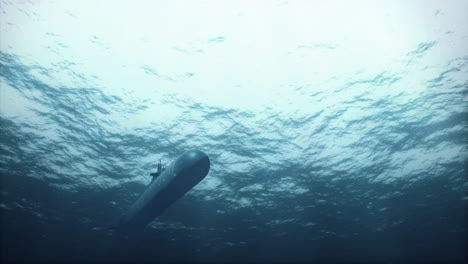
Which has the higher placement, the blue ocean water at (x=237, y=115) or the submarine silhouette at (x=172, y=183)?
the blue ocean water at (x=237, y=115)

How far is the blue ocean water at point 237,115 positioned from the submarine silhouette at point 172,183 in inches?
117

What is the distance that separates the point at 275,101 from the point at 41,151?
10028 mm

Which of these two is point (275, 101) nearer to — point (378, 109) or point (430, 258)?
point (378, 109)

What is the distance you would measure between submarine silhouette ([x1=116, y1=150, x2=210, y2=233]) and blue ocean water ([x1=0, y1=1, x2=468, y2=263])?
297 centimetres

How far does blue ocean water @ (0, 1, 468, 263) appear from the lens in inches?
368

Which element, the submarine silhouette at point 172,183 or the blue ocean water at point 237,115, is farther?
the blue ocean water at point 237,115

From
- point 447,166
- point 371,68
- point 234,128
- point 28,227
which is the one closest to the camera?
point 371,68

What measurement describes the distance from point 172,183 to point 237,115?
404cm

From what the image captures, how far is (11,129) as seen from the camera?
12.7 meters

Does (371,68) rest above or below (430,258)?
above

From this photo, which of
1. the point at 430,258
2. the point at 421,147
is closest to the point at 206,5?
the point at 421,147

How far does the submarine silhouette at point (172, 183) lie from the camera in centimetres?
869

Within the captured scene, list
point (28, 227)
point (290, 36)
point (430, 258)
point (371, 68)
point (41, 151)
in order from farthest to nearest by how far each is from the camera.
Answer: point (430, 258) → point (28, 227) → point (41, 151) → point (371, 68) → point (290, 36)

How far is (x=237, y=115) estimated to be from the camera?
11.9 m
